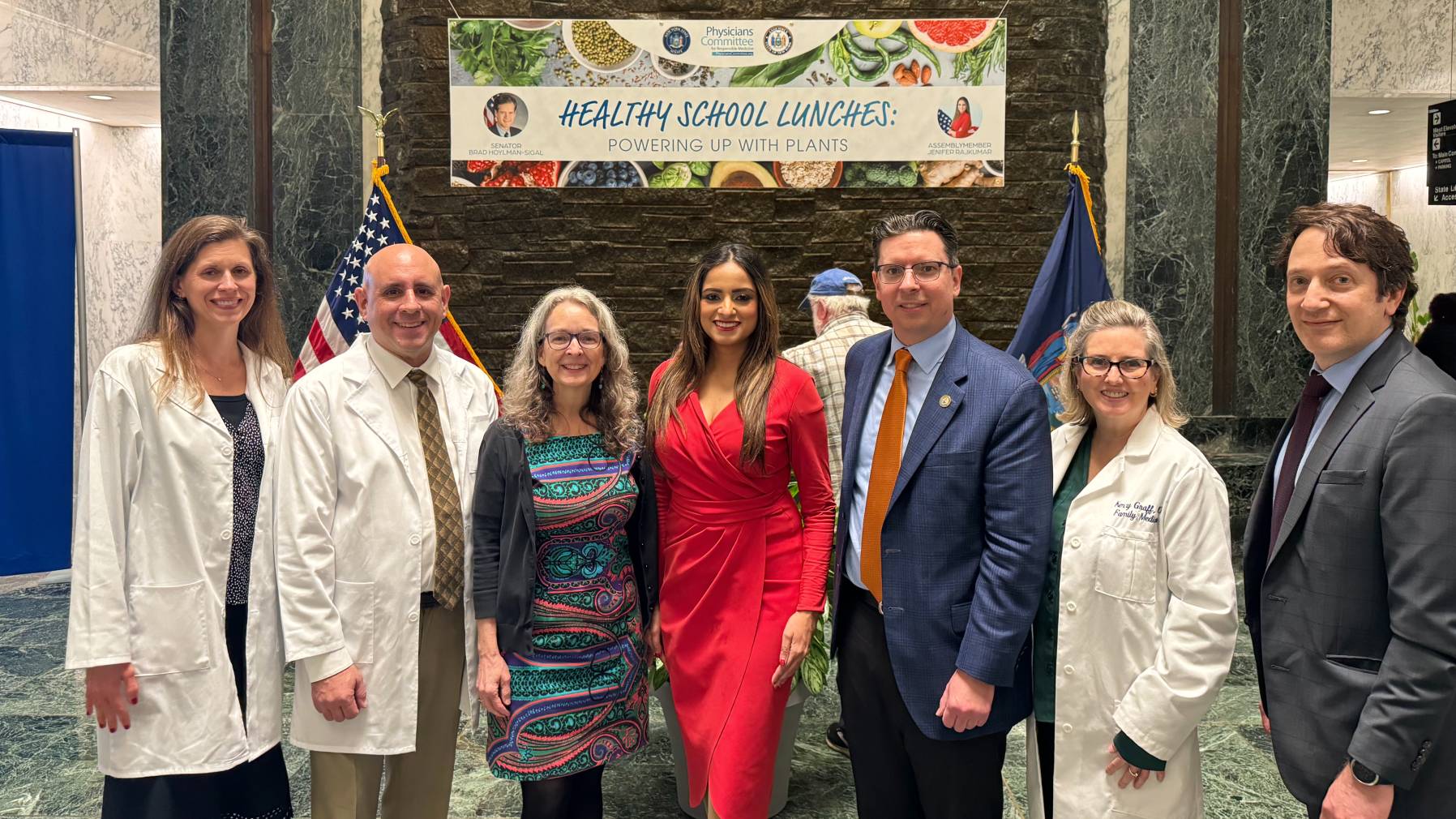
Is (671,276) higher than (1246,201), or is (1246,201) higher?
(1246,201)

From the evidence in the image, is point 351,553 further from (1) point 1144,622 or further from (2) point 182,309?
(1) point 1144,622

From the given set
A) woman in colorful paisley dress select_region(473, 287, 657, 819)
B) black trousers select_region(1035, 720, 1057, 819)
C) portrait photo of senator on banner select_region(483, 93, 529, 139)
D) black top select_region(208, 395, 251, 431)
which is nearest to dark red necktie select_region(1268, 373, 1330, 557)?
black trousers select_region(1035, 720, 1057, 819)

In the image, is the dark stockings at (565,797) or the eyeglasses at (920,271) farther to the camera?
the dark stockings at (565,797)

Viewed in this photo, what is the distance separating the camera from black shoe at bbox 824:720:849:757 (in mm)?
3736

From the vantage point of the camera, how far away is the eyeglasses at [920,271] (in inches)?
84.0

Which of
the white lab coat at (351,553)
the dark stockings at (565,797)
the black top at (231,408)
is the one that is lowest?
the dark stockings at (565,797)

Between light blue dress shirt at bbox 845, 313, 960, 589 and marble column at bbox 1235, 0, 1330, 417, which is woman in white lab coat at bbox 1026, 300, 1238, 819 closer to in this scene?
light blue dress shirt at bbox 845, 313, 960, 589

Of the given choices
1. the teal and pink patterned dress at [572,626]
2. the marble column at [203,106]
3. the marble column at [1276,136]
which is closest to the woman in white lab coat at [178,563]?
the teal and pink patterned dress at [572,626]

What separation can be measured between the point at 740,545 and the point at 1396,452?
138cm

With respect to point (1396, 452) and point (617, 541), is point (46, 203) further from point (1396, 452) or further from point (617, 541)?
point (1396, 452)

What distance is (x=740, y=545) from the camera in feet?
8.13

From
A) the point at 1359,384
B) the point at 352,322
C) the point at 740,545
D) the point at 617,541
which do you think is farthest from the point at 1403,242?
the point at 352,322

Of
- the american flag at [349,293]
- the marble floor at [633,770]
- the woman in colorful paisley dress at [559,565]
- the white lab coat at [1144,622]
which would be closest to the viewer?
the white lab coat at [1144,622]

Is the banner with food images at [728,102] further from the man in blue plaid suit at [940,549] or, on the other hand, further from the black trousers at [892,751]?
the black trousers at [892,751]
